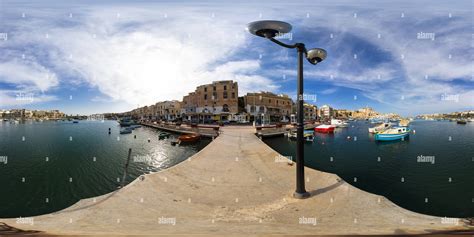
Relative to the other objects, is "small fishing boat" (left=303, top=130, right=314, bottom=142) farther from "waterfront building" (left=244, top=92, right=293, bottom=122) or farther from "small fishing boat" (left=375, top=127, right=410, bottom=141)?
"waterfront building" (left=244, top=92, right=293, bottom=122)

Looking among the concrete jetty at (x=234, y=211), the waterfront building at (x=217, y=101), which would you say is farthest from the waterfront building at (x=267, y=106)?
the concrete jetty at (x=234, y=211)

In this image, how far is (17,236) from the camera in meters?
3.86

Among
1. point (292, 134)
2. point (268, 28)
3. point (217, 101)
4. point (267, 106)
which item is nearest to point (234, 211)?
point (268, 28)

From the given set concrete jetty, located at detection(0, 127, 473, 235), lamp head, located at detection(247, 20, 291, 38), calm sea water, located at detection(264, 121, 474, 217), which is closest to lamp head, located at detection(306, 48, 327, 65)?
lamp head, located at detection(247, 20, 291, 38)

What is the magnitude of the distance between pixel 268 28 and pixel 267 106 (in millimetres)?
63115

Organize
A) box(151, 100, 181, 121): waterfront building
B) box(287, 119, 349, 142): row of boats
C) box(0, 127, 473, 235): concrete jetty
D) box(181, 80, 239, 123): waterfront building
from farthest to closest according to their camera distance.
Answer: box(151, 100, 181, 121): waterfront building < box(181, 80, 239, 123): waterfront building < box(287, 119, 349, 142): row of boats < box(0, 127, 473, 235): concrete jetty

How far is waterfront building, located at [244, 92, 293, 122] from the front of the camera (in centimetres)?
6488

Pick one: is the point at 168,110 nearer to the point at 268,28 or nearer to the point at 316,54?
the point at 316,54

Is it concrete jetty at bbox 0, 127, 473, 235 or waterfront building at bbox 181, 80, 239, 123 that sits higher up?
waterfront building at bbox 181, 80, 239, 123

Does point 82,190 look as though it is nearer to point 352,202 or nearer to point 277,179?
point 277,179

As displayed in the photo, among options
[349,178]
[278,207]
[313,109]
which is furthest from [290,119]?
[278,207]

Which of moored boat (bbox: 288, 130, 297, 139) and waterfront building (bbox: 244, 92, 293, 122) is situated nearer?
moored boat (bbox: 288, 130, 297, 139)

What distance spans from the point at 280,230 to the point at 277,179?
5.02 metres

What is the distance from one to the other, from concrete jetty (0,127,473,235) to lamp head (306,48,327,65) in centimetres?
455
